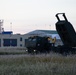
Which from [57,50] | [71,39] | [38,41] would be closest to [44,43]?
[38,41]

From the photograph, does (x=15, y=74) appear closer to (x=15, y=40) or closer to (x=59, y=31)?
(x=59, y=31)

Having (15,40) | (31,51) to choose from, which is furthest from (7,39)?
(31,51)

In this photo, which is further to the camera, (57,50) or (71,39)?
(57,50)

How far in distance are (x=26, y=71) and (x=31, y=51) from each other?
20470mm

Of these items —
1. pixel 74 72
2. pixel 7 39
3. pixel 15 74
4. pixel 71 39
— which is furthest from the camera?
pixel 7 39

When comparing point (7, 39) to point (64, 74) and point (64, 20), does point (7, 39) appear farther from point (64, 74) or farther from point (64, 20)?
point (64, 74)

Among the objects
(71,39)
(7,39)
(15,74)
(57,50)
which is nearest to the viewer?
(15,74)

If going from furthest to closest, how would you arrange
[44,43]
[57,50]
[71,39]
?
[44,43] → [57,50] → [71,39]

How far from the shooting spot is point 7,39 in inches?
5010

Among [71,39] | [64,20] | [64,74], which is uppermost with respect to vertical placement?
[64,20]

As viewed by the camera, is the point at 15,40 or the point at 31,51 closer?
the point at 31,51

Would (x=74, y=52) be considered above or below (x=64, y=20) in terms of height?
below

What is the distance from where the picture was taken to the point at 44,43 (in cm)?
3328

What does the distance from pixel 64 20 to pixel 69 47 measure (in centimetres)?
266
